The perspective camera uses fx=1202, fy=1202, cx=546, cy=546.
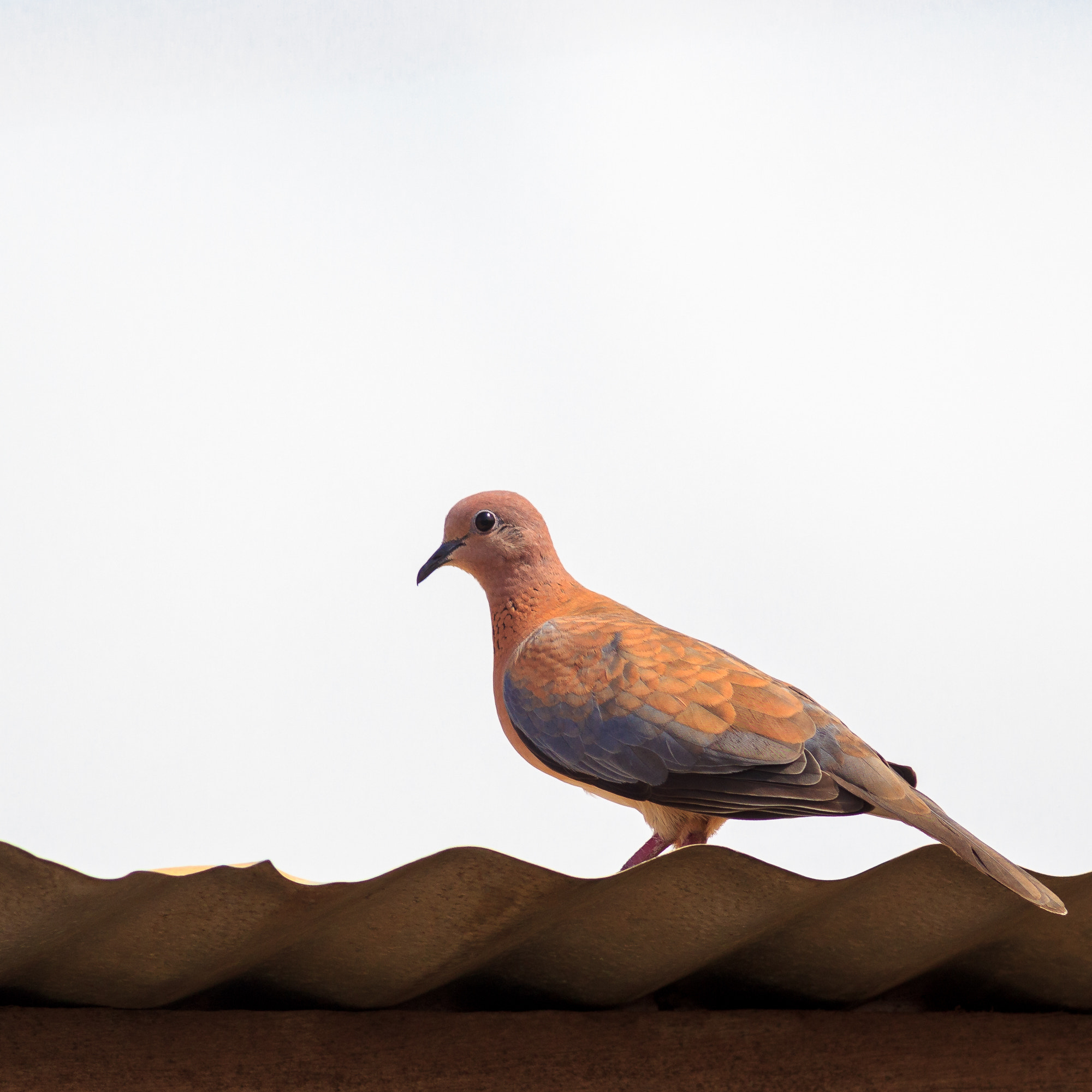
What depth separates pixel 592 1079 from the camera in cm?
186

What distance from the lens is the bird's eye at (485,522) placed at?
2980mm

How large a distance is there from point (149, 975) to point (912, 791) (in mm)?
1348

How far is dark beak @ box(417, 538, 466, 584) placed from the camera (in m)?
3.03

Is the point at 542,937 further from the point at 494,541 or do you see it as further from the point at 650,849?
the point at 494,541

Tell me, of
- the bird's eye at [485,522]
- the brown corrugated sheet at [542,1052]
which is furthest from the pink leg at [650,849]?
the bird's eye at [485,522]

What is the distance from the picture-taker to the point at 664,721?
93.5 inches

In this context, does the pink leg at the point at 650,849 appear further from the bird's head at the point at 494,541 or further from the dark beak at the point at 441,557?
the dark beak at the point at 441,557

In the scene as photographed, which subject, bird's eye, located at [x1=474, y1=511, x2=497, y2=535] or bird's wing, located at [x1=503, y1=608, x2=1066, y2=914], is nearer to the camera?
bird's wing, located at [x1=503, y1=608, x2=1066, y2=914]

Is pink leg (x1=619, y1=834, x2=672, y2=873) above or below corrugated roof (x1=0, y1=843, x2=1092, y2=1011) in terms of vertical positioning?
above

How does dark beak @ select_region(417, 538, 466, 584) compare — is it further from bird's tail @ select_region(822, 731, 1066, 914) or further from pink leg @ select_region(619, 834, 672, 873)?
bird's tail @ select_region(822, 731, 1066, 914)

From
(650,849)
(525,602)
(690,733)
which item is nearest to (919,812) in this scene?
(690,733)

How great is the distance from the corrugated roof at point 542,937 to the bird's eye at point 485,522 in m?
1.30

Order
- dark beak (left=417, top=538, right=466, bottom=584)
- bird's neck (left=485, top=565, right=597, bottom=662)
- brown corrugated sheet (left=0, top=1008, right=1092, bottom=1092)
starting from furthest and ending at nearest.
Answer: dark beak (left=417, top=538, right=466, bottom=584), bird's neck (left=485, top=565, right=597, bottom=662), brown corrugated sheet (left=0, top=1008, right=1092, bottom=1092)

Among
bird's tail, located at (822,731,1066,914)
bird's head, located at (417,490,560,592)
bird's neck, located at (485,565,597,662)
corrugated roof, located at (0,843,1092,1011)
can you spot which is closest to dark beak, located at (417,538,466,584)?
bird's head, located at (417,490,560,592)
